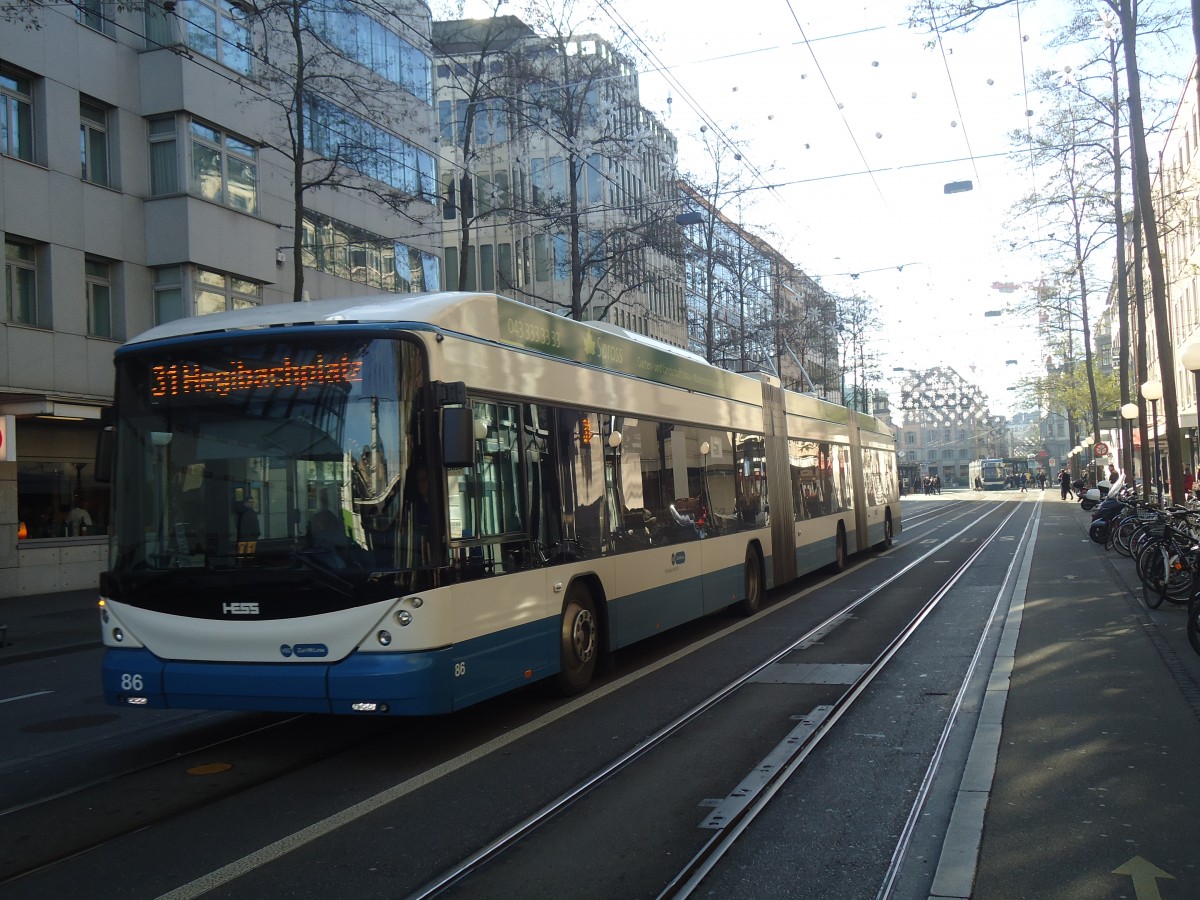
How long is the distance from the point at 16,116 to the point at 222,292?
524cm

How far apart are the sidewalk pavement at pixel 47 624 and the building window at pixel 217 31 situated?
1085cm

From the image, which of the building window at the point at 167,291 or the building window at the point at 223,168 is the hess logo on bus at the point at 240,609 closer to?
the building window at the point at 167,291

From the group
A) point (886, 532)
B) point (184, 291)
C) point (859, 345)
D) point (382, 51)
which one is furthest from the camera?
point (859, 345)

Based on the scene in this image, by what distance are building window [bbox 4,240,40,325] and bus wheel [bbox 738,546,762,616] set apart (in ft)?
46.5

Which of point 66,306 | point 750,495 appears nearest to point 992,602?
point 750,495

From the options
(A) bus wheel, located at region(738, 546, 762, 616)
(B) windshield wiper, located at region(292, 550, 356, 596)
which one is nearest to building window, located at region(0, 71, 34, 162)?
(A) bus wheel, located at region(738, 546, 762, 616)

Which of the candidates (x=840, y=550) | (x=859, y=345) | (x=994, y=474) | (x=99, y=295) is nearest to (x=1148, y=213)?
(x=840, y=550)

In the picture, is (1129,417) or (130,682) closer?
(130,682)

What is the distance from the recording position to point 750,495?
14516 millimetres

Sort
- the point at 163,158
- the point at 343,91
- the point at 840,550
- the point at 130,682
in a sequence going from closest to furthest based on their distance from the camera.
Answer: the point at 130,682 < the point at 840,550 < the point at 163,158 < the point at 343,91

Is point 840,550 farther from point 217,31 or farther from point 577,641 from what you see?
point 217,31

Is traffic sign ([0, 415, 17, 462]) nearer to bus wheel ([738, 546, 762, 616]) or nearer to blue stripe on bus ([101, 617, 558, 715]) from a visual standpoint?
blue stripe on bus ([101, 617, 558, 715])

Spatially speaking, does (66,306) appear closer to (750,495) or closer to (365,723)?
(750,495)

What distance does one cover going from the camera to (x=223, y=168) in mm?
24078
